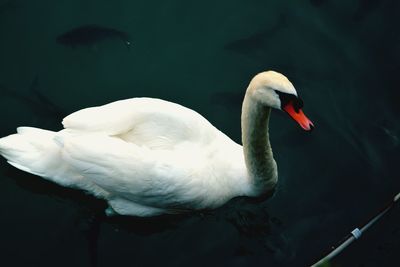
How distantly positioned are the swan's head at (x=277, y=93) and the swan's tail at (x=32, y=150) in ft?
7.06

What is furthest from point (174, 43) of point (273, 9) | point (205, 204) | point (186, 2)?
point (205, 204)

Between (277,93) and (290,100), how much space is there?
14 centimetres

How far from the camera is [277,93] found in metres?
6.03

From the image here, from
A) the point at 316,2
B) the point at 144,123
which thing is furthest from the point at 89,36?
the point at 316,2

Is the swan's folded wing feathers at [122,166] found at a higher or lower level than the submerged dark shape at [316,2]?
lower

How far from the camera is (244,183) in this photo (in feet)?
23.4

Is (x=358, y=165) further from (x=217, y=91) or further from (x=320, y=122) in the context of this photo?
(x=217, y=91)

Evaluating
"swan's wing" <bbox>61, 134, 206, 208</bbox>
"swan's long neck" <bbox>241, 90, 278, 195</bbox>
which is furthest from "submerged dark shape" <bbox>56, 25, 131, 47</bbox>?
"swan's long neck" <bbox>241, 90, 278, 195</bbox>

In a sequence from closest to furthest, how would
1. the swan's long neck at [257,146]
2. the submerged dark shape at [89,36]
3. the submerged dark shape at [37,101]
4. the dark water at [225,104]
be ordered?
1. the swan's long neck at [257,146]
2. the dark water at [225,104]
3. the submerged dark shape at [37,101]
4. the submerged dark shape at [89,36]

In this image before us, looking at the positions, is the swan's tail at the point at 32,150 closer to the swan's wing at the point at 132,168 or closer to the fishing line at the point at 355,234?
the swan's wing at the point at 132,168

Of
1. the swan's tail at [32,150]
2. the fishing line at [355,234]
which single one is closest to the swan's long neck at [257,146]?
the fishing line at [355,234]

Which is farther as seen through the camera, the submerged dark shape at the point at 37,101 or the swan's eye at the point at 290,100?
the submerged dark shape at the point at 37,101

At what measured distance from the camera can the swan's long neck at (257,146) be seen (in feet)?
20.8

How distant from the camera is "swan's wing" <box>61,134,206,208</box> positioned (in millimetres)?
6438
